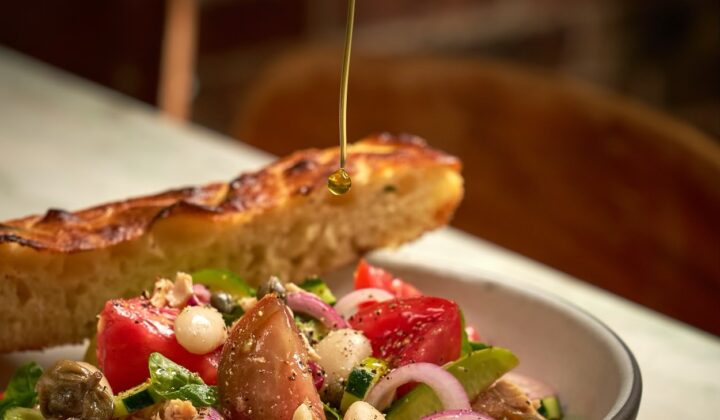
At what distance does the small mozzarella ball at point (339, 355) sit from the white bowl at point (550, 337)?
0.23 metres

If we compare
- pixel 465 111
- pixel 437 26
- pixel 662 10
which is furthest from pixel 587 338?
pixel 662 10

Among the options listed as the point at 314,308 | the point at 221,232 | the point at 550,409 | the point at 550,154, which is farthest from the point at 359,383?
the point at 550,154

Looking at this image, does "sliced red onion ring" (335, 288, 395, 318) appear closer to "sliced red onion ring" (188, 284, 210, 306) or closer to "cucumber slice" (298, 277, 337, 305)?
"cucumber slice" (298, 277, 337, 305)

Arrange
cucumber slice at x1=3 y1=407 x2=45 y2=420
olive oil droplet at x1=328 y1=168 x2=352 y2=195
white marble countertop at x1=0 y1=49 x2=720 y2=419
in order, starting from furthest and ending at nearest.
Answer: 1. white marble countertop at x1=0 y1=49 x2=720 y2=419
2. cucumber slice at x1=3 y1=407 x2=45 y2=420
3. olive oil droplet at x1=328 y1=168 x2=352 y2=195

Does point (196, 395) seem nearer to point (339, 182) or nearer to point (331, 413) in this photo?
point (331, 413)

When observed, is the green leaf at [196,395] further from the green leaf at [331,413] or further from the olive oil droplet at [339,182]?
the olive oil droplet at [339,182]

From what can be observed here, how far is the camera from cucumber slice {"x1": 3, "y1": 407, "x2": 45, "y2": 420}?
0.92 meters

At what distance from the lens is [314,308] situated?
3.47 feet

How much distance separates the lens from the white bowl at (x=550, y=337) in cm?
101

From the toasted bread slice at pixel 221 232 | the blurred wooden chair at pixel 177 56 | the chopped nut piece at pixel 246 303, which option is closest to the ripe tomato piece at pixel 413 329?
the chopped nut piece at pixel 246 303

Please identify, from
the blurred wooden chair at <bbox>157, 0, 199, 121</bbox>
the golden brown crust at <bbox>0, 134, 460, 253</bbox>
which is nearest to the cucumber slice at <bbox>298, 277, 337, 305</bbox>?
the golden brown crust at <bbox>0, 134, 460, 253</bbox>

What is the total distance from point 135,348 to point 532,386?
434 mm

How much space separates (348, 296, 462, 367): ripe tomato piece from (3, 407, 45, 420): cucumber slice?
32cm

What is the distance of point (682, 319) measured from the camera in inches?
86.1
